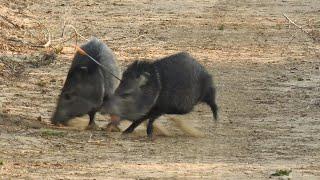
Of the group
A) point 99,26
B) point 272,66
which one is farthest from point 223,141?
point 99,26

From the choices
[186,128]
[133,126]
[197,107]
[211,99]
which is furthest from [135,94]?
[197,107]

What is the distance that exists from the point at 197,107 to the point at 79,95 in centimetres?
244

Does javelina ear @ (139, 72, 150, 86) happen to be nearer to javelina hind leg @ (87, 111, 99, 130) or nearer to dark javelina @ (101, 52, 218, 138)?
dark javelina @ (101, 52, 218, 138)

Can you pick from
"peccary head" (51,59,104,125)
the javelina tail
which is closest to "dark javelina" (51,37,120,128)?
"peccary head" (51,59,104,125)

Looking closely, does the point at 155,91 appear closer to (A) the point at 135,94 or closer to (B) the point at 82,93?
(A) the point at 135,94

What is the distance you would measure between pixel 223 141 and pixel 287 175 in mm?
2304

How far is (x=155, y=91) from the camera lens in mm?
12250

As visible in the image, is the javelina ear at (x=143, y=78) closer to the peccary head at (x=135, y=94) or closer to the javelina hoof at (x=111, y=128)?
the peccary head at (x=135, y=94)

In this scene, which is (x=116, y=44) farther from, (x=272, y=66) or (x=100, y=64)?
(x=100, y=64)

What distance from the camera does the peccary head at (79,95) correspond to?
12.5m

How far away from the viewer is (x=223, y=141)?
12102 mm

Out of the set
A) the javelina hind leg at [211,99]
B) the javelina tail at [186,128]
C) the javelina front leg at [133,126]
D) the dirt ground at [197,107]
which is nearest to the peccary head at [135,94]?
the javelina front leg at [133,126]

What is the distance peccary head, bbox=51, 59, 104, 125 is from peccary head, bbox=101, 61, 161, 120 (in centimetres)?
31

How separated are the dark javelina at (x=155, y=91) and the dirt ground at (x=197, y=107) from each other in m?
0.31
